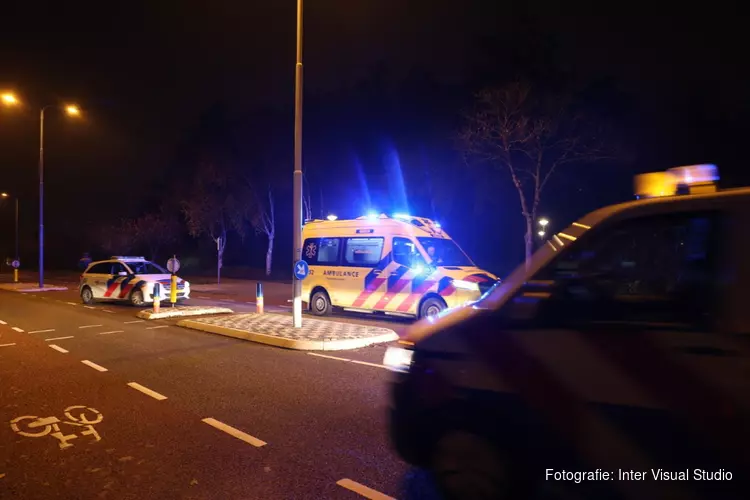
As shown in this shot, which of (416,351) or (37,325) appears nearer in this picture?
(416,351)

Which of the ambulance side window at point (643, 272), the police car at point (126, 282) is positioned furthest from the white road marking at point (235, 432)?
the police car at point (126, 282)

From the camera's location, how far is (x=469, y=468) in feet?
10.5

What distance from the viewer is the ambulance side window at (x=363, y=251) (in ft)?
42.1

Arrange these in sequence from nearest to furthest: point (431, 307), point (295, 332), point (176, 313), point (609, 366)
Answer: point (609, 366)
point (295, 332)
point (431, 307)
point (176, 313)

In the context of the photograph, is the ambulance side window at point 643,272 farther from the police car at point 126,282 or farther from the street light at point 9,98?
the street light at point 9,98

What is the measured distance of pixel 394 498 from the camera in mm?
3717

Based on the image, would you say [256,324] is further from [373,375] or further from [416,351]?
[416,351]

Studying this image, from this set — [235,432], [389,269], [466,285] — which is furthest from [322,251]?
[235,432]

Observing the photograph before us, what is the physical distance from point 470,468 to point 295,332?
7636 millimetres

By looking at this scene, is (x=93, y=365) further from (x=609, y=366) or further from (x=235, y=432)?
(x=609, y=366)

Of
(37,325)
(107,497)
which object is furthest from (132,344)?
(107,497)

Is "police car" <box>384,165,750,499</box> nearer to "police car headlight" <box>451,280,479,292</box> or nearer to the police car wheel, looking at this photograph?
the police car wheel

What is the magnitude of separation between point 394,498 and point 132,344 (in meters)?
8.17

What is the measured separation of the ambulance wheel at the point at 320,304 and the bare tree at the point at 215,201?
942 inches
